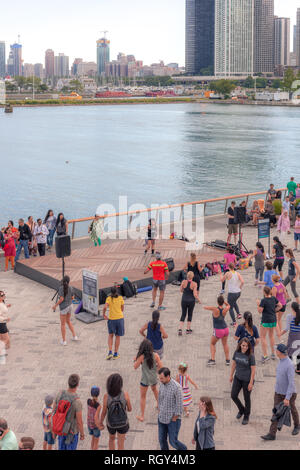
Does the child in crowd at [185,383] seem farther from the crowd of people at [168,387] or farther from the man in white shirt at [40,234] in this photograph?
the man in white shirt at [40,234]

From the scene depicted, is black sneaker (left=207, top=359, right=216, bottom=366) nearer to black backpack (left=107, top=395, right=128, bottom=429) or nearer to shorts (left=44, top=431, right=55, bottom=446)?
black backpack (left=107, top=395, right=128, bottom=429)

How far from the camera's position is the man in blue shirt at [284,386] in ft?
26.7

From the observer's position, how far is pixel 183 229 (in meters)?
22.6

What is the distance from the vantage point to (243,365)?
8.55 meters

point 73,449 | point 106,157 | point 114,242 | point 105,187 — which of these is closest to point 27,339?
point 73,449

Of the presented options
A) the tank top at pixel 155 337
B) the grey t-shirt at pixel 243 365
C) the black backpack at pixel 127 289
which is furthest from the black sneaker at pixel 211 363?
the black backpack at pixel 127 289

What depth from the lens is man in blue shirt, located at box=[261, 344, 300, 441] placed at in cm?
812

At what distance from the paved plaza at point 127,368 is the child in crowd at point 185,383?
26 centimetres

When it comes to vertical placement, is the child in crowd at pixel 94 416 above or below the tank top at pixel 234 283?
below

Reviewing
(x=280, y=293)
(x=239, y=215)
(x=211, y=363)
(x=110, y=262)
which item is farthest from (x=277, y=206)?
(x=211, y=363)

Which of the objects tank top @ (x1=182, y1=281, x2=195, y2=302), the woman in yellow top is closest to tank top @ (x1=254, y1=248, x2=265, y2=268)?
tank top @ (x1=182, y1=281, x2=195, y2=302)

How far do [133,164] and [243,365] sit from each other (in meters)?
65.9
